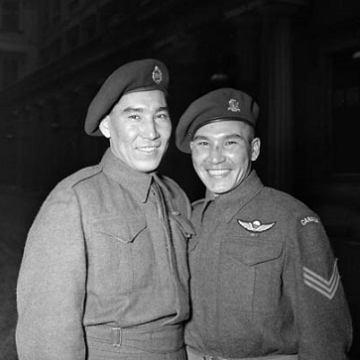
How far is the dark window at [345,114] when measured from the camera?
606 centimetres

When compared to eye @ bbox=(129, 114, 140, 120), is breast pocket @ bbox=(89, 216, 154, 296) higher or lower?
lower

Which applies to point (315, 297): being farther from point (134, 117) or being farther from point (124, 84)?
point (124, 84)

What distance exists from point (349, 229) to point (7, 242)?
221 inches

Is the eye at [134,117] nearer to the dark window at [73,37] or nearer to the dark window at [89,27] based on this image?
the dark window at [89,27]

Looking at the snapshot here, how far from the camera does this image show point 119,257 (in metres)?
1.73

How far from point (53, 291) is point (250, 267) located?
75 centimetres

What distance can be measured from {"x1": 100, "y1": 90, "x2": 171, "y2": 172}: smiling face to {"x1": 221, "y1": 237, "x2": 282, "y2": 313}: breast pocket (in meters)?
0.48

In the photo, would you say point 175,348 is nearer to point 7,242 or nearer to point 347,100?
point 347,100

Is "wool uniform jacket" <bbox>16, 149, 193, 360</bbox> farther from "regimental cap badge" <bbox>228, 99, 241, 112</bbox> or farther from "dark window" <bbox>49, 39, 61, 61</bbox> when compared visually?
"dark window" <bbox>49, 39, 61, 61</bbox>

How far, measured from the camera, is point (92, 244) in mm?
1685

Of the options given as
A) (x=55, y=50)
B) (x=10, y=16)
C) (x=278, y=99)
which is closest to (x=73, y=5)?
(x=55, y=50)

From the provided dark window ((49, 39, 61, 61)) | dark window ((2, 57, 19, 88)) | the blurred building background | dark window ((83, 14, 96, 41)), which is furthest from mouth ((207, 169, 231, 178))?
dark window ((49, 39, 61, 61))

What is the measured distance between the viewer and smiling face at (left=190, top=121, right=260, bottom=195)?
201 centimetres

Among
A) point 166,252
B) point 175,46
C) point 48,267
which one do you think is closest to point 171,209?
point 166,252
